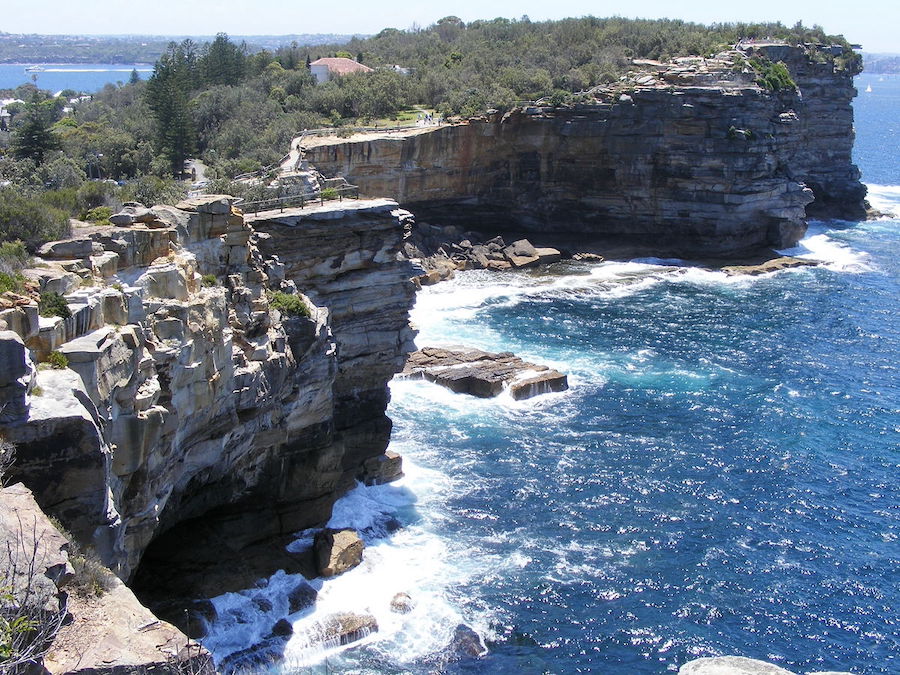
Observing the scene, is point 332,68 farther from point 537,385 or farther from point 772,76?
point 537,385

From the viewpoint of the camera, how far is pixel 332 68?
10094 cm

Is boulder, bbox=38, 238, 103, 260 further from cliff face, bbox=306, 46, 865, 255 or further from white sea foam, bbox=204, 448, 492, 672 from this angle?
cliff face, bbox=306, 46, 865, 255

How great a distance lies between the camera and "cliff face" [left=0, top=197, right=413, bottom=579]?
68.9 ft

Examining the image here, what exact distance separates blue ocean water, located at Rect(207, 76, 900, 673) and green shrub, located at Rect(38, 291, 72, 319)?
496 inches

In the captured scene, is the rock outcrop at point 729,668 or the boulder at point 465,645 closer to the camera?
the rock outcrop at point 729,668

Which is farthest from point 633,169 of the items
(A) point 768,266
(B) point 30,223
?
(B) point 30,223

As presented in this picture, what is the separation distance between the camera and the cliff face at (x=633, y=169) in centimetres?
7669

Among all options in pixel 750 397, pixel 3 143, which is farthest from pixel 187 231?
pixel 750 397

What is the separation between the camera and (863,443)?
149 ft

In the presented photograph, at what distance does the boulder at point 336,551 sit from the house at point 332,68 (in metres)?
70.6

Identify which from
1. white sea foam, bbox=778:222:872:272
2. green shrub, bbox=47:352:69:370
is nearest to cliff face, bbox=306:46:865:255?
white sea foam, bbox=778:222:872:272

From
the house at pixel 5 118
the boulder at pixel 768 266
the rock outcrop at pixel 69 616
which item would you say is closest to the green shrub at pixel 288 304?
the rock outcrop at pixel 69 616

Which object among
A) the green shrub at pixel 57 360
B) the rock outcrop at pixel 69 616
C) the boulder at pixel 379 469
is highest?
the green shrub at pixel 57 360

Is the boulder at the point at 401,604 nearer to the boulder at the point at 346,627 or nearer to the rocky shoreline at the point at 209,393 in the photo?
the rocky shoreline at the point at 209,393
